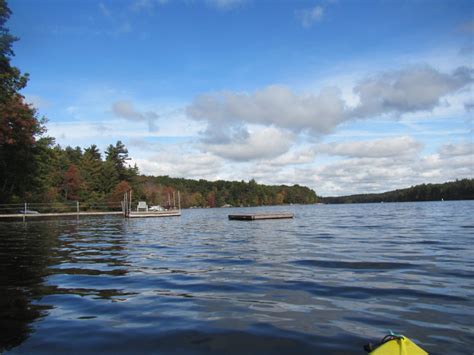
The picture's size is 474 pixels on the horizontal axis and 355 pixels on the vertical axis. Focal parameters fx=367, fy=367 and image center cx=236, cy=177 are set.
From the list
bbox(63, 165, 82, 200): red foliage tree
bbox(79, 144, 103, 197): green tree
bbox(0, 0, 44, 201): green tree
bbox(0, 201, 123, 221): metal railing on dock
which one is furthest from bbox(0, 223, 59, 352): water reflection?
bbox(79, 144, 103, 197): green tree

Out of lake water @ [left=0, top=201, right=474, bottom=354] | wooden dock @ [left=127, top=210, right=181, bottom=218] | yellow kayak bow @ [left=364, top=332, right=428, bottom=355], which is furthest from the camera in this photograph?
wooden dock @ [left=127, top=210, right=181, bottom=218]

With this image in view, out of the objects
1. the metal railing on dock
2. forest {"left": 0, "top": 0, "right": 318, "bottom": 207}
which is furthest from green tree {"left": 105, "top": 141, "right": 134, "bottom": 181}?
the metal railing on dock

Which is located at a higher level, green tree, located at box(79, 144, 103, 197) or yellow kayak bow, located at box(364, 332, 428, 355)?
green tree, located at box(79, 144, 103, 197)

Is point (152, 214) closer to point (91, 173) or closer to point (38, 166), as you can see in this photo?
point (38, 166)

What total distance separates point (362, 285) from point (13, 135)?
35.1 metres

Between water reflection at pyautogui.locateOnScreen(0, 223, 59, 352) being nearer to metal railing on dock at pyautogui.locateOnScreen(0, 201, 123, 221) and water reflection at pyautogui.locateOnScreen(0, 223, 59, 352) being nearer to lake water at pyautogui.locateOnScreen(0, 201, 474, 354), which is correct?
lake water at pyautogui.locateOnScreen(0, 201, 474, 354)

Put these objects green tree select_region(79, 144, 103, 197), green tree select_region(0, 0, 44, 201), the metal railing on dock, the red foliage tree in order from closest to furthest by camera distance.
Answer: green tree select_region(0, 0, 44, 201)
the metal railing on dock
the red foliage tree
green tree select_region(79, 144, 103, 197)

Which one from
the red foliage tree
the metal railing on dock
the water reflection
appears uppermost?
the red foliage tree

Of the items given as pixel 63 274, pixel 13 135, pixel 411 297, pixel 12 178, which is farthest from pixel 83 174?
pixel 411 297

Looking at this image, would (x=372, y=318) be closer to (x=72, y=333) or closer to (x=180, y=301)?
(x=180, y=301)

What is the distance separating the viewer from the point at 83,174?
3292 inches

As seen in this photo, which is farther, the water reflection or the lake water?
the water reflection

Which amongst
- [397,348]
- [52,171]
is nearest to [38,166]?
[52,171]

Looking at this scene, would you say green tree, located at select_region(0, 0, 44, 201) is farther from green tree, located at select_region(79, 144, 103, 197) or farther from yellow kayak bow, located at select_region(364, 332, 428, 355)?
green tree, located at select_region(79, 144, 103, 197)
